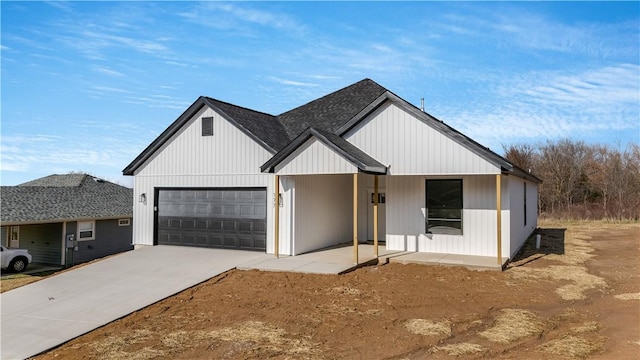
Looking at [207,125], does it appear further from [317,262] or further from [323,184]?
[317,262]

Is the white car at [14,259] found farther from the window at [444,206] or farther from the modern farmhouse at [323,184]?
the window at [444,206]

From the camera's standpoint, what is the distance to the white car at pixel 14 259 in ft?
62.8

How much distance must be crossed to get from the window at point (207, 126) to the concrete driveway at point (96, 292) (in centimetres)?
401

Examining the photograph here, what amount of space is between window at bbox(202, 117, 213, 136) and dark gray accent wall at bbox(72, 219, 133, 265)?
12.2m

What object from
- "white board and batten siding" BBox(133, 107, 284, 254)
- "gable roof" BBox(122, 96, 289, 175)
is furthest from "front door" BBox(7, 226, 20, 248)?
"white board and batten siding" BBox(133, 107, 284, 254)

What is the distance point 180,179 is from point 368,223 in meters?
7.17

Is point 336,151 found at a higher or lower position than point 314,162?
higher

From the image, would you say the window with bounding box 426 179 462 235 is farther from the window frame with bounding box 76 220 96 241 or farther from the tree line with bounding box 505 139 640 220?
the tree line with bounding box 505 139 640 220

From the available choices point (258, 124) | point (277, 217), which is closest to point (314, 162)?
point (277, 217)

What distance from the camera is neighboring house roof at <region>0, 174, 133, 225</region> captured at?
65.7 ft

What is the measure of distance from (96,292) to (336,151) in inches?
270

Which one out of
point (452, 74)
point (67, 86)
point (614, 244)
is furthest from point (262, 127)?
point (614, 244)

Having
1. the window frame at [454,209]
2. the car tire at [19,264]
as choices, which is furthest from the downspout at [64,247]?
the window frame at [454,209]

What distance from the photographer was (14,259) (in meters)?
19.6
